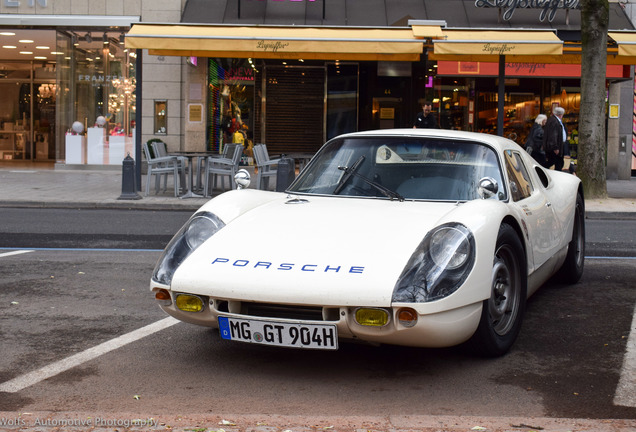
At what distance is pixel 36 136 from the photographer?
27953 mm

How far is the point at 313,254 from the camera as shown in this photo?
4242 mm

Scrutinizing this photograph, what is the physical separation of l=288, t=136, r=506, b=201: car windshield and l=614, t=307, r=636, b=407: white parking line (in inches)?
46.6

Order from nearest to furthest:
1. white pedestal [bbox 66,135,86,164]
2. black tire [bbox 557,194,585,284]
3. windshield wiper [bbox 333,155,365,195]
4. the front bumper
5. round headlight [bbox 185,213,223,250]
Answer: the front bumper
round headlight [bbox 185,213,223,250]
windshield wiper [bbox 333,155,365,195]
black tire [bbox 557,194,585,284]
white pedestal [bbox 66,135,86,164]

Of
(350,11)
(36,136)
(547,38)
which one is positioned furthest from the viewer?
(36,136)

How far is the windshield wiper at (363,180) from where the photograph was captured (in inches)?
203

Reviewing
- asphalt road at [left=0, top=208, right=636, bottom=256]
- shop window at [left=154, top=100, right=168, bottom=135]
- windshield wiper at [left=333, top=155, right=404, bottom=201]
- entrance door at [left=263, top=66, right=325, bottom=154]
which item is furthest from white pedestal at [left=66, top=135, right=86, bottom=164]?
windshield wiper at [left=333, top=155, right=404, bottom=201]

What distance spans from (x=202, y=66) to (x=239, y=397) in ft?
60.4

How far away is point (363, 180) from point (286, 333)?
1.63 m

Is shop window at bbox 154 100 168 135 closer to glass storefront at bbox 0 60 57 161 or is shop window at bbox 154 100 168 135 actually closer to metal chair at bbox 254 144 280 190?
metal chair at bbox 254 144 280 190

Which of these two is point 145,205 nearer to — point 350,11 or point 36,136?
point 350,11

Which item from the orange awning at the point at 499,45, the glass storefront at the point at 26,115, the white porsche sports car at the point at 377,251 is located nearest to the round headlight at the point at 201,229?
the white porsche sports car at the point at 377,251

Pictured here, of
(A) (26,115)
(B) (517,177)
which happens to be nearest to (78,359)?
(B) (517,177)

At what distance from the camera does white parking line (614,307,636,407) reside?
3869 mm

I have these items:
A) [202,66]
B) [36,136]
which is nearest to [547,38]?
[202,66]
